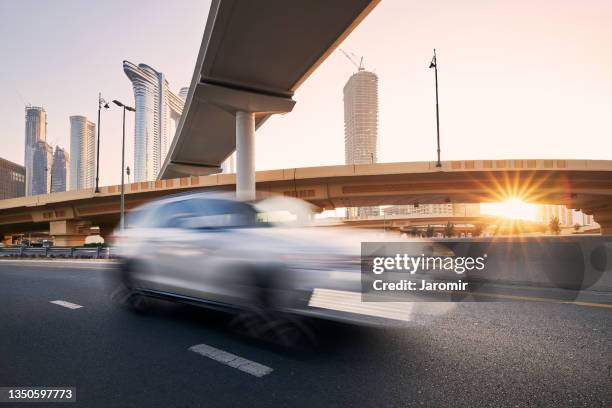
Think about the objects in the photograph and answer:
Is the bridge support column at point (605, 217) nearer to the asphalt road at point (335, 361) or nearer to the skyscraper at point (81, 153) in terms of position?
the asphalt road at point (335, 361)

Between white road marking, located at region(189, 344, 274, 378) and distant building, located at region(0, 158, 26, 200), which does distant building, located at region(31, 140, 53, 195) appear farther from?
white road marking, located at region(189, 344, 274, 378)

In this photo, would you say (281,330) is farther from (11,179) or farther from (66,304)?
(11,179)

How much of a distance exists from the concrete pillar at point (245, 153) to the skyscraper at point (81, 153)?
9810 centimetres

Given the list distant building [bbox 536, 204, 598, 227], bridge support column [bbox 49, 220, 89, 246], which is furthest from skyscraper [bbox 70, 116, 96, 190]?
distant building [bbox 536, 204, 598, 227]

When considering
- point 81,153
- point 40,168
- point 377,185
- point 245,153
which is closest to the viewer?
point 245,153

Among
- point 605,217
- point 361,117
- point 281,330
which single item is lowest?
point 281,330

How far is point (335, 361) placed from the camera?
3322 millimetres

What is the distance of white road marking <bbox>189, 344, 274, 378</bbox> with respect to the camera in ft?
10.2

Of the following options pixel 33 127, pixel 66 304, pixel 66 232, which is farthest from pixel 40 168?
pixel 66 304

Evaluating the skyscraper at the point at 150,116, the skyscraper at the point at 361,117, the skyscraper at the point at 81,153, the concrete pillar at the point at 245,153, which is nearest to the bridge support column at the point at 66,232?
the concrete pillar at the point at 245,153

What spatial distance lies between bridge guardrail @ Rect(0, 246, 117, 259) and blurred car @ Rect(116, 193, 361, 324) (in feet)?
55.0

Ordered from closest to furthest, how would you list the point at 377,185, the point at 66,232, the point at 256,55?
the point at 256,55 → the point at 377,185 → the point at 66,232

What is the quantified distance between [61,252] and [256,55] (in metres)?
17.7

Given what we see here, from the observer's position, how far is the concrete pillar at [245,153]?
70.6 ft
